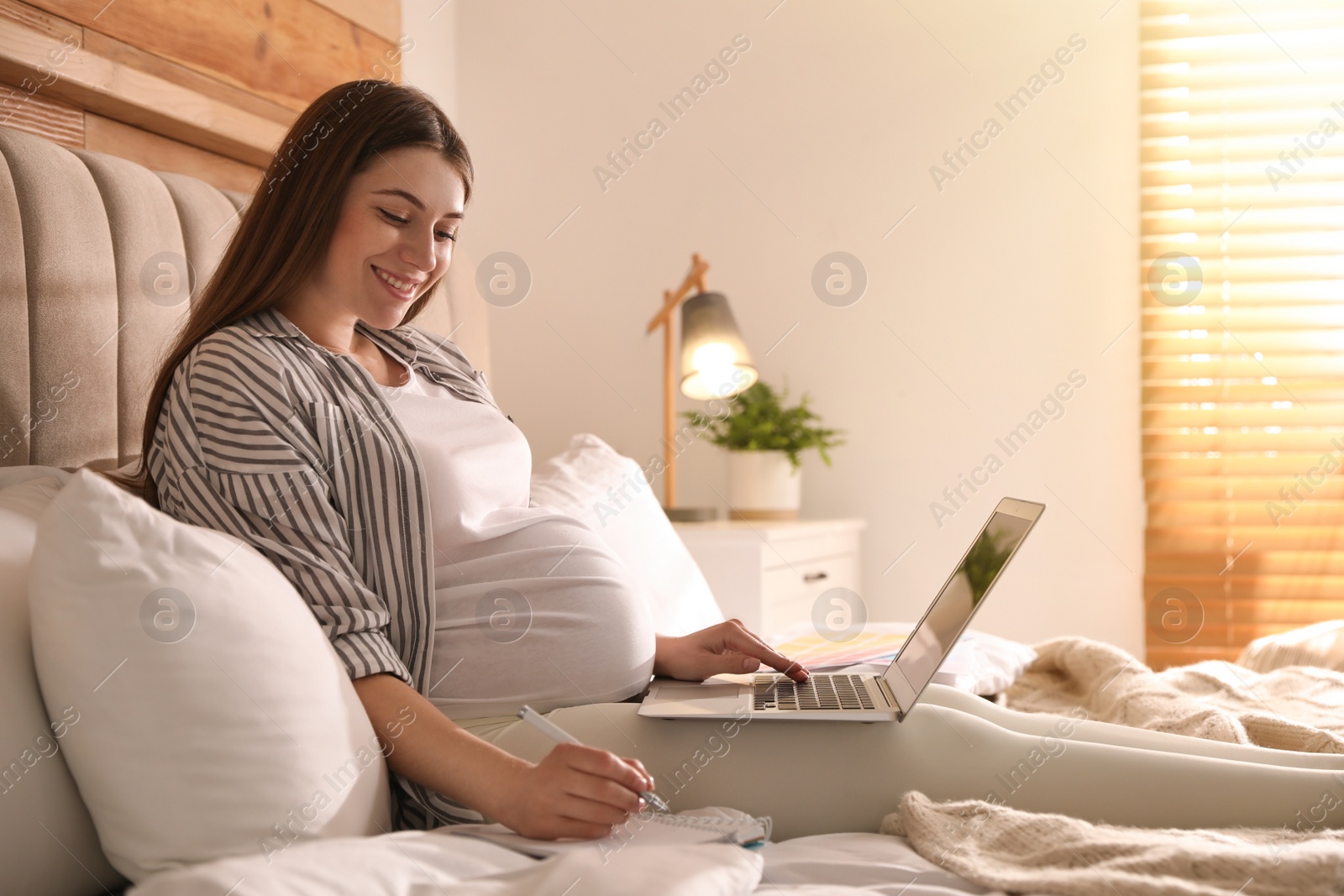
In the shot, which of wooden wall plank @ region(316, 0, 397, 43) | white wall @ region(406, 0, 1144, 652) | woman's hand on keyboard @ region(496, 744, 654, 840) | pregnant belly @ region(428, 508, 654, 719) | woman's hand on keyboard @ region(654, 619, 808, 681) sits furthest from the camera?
white wall @ region(406, 0, 1144, 652)

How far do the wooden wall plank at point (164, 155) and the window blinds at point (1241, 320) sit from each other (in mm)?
2020

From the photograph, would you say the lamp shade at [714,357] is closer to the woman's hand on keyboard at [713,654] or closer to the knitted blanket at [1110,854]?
the woman's hand on keyboard at [713,654]

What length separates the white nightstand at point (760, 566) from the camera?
206cm

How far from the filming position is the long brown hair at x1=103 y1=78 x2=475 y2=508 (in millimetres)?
1034

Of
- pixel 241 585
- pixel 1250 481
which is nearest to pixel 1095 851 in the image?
pixel 241 585

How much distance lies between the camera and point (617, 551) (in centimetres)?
138

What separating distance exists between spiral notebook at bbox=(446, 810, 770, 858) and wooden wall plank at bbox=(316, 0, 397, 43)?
1594 mm

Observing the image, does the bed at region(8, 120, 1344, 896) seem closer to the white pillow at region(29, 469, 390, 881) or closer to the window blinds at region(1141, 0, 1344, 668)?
the white pillow at region(29, 469, 390, 881)

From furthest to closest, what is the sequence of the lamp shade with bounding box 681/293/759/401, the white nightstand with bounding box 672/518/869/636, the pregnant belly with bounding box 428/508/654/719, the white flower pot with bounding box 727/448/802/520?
the white flower pot with bounding box 727/448/802/520 < the lamp shade with bounding box 681/293/759/401 < the white nightstand with bounding box 672/518/869/636 < the pregnant belly with bounding box 428/508/654/719

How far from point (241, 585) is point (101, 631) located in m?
0.09

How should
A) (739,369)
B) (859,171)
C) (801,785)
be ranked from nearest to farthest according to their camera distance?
(801,785), (739,369), (859,171)

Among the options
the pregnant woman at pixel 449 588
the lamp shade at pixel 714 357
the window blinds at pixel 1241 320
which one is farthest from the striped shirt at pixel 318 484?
the window blinds at pixel 1241 320

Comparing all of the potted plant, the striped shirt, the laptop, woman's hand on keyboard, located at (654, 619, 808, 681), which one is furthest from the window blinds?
the striped shirt

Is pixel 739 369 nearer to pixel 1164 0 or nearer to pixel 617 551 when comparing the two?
pixel 617 551
